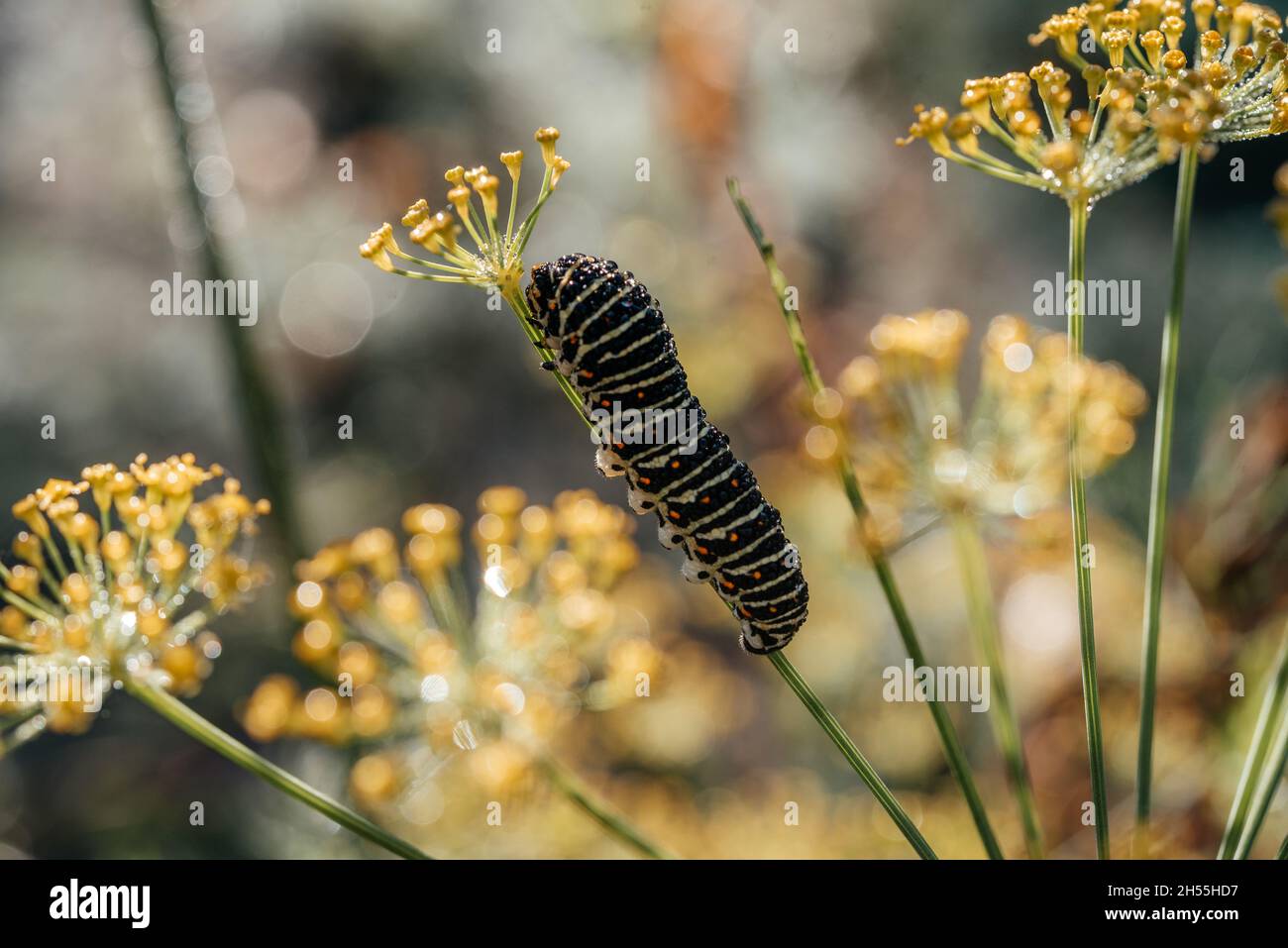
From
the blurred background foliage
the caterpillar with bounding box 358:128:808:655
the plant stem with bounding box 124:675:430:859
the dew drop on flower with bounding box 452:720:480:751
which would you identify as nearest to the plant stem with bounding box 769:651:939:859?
the caterpillar with bounding box 358:128:808:655

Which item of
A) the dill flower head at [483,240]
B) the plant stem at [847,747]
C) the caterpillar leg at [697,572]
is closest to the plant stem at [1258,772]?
the plant stem at [847,747]

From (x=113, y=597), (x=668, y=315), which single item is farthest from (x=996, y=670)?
(x=668, y=315)

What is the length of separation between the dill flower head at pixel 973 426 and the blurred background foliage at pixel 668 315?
81 cm

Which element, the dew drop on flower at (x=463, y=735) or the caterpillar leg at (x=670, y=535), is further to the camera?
the dew drop on flower at (x=463, y=735)

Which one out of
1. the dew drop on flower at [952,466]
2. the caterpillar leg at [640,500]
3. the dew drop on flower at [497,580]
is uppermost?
the dew drop on flower at [952,466]

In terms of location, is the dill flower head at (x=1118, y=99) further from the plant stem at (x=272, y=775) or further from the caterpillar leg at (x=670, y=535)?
the plant stem at (x=272, y=775)

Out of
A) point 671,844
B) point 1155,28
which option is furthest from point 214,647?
point 671,844

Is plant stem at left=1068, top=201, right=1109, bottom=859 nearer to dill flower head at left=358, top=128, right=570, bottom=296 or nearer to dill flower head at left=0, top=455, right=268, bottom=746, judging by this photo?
dill flower head at left=358, top=128, right=570, bottom=296

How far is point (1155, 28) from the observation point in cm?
141

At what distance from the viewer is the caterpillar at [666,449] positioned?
1.43 meters

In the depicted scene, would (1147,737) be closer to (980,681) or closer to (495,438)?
(980,681)

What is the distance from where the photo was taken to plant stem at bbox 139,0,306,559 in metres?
2.33

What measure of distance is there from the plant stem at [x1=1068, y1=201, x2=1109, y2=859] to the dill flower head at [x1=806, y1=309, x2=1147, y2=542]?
491mm

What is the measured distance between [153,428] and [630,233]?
2852mm
